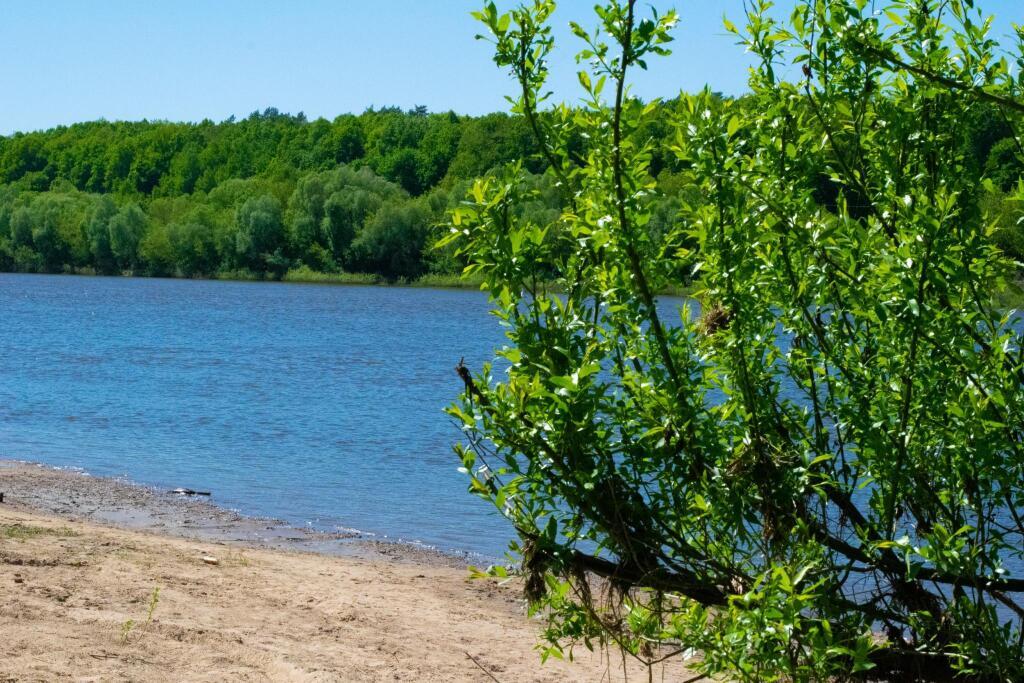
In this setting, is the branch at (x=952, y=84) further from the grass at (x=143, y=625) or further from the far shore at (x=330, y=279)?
the far shore at (x=330, y=279)

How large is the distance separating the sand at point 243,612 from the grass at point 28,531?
32 mm

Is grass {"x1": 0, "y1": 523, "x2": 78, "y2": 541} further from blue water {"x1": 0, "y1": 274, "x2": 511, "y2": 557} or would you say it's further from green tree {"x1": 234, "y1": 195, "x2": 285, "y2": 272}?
green tree {"x1": 234, "y1": 195, "x2": 285, "y2": 272}

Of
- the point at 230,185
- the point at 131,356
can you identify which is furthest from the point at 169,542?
the point at 230,185

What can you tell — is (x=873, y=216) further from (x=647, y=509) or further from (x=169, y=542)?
(x=169, y=542)

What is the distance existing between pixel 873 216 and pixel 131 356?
39020 millimetres

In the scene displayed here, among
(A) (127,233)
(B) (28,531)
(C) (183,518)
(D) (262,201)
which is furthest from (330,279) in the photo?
(B) (28,531)

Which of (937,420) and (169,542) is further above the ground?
(937,420)

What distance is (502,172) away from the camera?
4.05 metres

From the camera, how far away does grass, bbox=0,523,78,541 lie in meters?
11.6

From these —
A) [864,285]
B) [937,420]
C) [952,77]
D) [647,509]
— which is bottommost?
[647,509]

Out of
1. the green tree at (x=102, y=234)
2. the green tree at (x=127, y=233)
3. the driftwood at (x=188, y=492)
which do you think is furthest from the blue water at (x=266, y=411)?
the green tree at (x=102, y=234)

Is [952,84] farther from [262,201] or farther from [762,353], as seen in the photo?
[262,201]

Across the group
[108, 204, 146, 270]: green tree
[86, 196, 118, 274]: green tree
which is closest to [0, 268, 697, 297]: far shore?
[86, 196, 118, 274]: green tree

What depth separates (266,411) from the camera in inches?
1109
